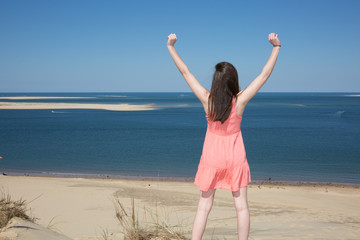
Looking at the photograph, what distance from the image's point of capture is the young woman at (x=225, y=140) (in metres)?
2.93

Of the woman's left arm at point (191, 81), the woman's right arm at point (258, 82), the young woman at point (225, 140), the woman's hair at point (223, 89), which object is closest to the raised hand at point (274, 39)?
the young woman at point (225, 140)

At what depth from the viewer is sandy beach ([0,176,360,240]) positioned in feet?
21.1

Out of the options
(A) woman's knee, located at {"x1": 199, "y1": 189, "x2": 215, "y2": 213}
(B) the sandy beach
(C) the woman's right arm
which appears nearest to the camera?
(C) the woman's right arm

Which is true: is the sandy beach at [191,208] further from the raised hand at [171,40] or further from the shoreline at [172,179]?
the raised hand at [171,40]

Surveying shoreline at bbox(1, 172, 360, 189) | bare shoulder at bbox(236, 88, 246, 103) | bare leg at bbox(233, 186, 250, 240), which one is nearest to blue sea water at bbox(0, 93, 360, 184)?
shoreline at bbox(1, 172, 360, 189)

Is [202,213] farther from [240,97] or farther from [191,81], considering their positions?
[191,81]

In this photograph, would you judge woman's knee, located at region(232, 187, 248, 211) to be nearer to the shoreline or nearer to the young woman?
the young woman

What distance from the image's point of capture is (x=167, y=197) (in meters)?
11.6

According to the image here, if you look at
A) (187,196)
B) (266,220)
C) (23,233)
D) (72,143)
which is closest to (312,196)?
(187,196)

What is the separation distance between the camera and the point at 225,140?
3.00 m

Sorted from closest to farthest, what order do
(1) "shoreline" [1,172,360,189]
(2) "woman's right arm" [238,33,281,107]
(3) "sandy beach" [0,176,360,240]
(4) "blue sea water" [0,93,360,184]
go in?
(2) "woman's right arm" [238,33,281,107] < (3) "sandy beach" [0,176,360,240] < (1) "shoreline" [1,172,360,189] < (4) "blue sea water" [0,93,360,184]

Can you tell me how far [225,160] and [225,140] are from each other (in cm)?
18

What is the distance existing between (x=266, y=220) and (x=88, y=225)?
413 cm

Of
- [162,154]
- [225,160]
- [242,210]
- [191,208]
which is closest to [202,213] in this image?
[242,210]
